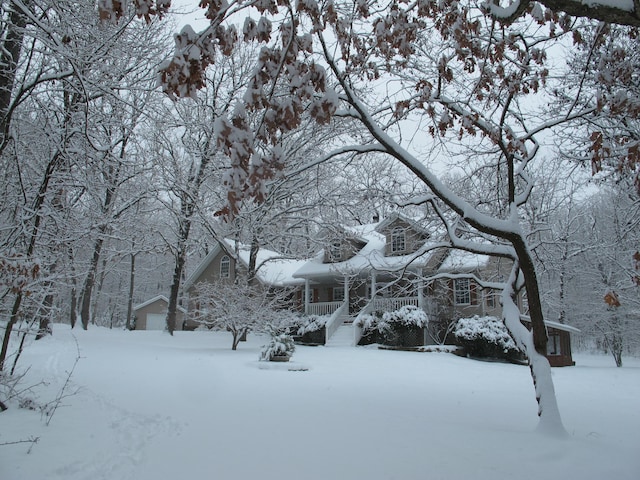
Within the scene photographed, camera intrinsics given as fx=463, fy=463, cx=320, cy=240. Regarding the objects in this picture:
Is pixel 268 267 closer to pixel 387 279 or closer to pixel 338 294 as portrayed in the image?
pixel 338 294

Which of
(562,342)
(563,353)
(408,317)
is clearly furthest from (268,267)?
(563,353)

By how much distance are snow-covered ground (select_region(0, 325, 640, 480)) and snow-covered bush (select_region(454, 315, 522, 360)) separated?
5.67 meters

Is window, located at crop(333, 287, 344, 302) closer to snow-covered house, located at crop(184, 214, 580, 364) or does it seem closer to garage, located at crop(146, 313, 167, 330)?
snow-covered house, located at crop(184, 214, 580, 364)

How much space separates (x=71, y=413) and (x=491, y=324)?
15.0 m

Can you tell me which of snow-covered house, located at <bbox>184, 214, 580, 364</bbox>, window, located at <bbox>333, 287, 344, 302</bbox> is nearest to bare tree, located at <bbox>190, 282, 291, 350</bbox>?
snow-covered house, located at <bbox>184, 214, 580, 364</bbox>

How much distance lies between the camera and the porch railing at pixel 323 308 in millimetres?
24531

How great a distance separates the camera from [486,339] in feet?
56.5

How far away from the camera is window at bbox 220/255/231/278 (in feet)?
98.6

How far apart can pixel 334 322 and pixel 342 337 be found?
144 centimetres

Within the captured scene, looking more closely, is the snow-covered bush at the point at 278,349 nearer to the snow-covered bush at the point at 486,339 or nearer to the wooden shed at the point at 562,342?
the snow-covered bush at the point at 486,339

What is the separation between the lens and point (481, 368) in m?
14.6

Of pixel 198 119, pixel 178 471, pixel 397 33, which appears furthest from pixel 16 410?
pixel 198 119

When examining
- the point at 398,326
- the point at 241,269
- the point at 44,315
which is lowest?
the point at 44,315

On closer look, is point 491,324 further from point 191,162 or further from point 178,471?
point 178,471
